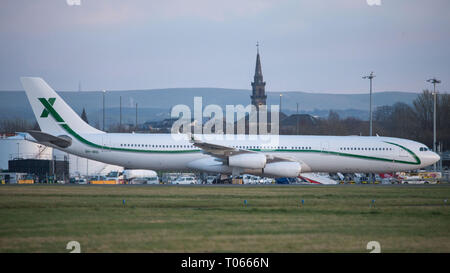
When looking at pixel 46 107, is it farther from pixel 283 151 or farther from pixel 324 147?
pixel 324 147

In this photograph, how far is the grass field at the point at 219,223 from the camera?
44.3 ft

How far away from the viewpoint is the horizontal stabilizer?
3675 cm

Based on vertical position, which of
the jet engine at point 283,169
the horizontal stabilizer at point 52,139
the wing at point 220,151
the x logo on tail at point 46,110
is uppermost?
the x logo on tail at point 46,110

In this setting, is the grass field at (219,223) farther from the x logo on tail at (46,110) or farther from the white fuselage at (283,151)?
the x logo on tail at (46,110)

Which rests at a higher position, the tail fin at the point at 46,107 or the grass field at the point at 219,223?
the tail fin at the point at 46,107

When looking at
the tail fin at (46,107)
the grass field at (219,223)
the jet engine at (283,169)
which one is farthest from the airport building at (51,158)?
the grass field at (219,223)

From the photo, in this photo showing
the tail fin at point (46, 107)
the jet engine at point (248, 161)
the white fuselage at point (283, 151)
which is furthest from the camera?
the white fuselage at point (283, 151)

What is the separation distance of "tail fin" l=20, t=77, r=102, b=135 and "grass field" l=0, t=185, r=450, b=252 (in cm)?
1192

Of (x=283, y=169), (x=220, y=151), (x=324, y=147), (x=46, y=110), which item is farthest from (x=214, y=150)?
(x=46, y=110)

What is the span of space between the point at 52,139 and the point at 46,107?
2196mm

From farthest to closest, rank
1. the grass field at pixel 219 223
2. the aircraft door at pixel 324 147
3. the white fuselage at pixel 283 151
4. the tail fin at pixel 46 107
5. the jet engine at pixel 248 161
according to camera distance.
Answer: the aircraft door at pixel 324 147
the white fuselage at pixel 283 151
the tail fin at pixel 46 107
the jet engine at pixel 248 161
the grass field at pixel 219 223

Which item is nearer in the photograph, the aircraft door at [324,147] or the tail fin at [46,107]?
the tail fin at [46,107]

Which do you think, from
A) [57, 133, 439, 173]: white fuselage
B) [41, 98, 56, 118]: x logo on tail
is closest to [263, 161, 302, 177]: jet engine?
[57, 133, 439, 173]: white fuselage
